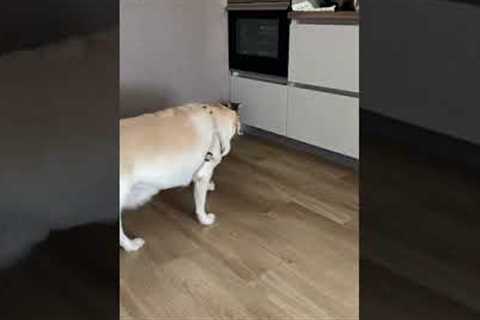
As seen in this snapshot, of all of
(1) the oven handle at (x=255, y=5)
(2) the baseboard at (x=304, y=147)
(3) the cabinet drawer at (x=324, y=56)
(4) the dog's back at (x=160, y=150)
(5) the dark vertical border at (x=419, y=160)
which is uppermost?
(1) the oven handle at (x=255, y=5)

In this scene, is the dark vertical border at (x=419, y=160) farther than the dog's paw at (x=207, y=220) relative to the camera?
No

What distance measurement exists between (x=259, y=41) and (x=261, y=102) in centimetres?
41

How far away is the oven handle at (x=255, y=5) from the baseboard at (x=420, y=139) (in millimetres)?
2770

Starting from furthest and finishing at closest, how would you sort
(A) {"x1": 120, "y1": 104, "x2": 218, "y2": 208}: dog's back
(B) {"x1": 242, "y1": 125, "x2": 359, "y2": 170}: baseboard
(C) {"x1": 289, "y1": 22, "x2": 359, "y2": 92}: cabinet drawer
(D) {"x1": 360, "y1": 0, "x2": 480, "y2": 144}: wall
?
(B) {"x1": 242, "y1": 125, "x2": 359, "y2": 170}: baseboard
(C) {"x1": 289, "y1": 22, "x2": 359, "y2": 92}: cabinet drawer
(A) {"x1": 120, "y1": 104, "x2": 218, "y2": 208}: dog's back
(D) {"x1": 360, "y1": 0, "x2": 480, "y2": 144}: wall

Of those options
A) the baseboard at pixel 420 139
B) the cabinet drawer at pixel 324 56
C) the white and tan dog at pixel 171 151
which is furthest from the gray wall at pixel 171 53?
the baseboard at pixel 420 139

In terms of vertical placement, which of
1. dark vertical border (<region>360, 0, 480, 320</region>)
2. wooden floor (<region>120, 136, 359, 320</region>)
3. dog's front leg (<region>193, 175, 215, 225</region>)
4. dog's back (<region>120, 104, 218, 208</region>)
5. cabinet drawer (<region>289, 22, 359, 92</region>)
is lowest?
wooden floor (<region>120, 136, 359, 320</region>)

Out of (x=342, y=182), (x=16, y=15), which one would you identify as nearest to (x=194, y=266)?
(x=342, y=182)

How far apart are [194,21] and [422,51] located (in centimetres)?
328

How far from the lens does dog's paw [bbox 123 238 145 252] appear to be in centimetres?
195

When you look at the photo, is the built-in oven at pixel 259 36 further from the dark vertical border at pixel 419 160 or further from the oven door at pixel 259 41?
the dark vertical border at pixel 419 160

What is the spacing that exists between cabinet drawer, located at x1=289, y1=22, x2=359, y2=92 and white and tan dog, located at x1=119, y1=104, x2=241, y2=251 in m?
0.86

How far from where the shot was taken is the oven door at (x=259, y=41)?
309 centimetres

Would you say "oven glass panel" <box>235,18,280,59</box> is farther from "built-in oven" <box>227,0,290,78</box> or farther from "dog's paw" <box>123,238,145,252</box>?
"dog's paw" <box>123,238,145,252</box>

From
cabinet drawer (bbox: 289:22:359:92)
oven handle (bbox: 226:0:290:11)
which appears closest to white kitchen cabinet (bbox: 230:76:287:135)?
cabinet drawer (bbox: 289:22:359:92)
